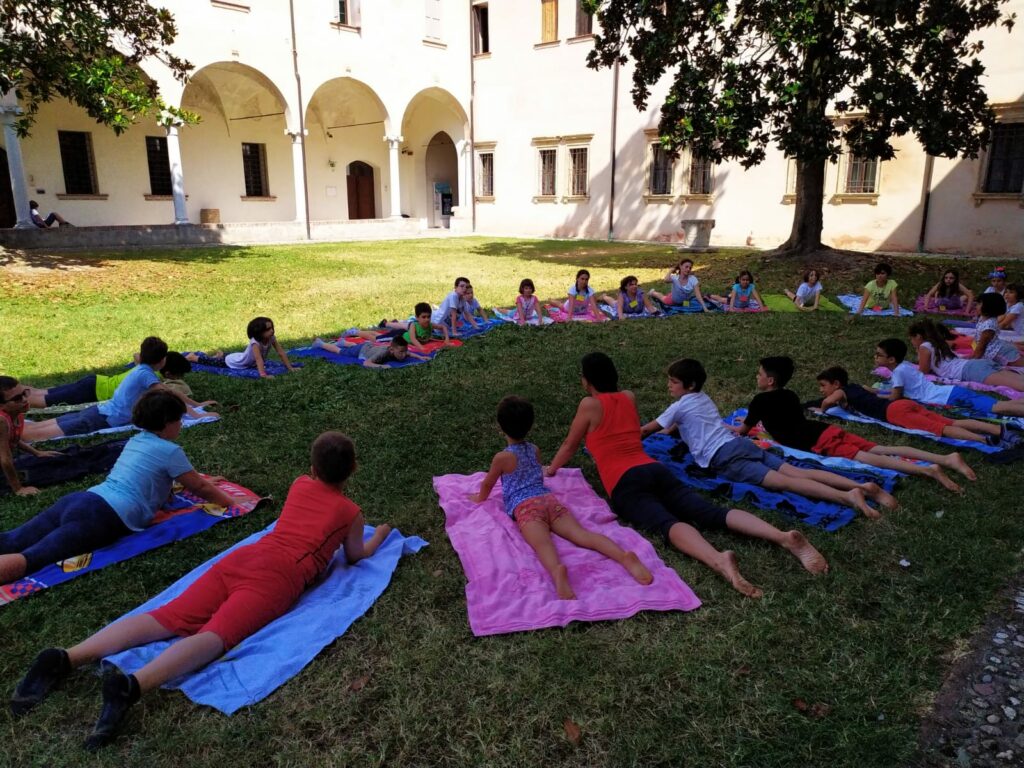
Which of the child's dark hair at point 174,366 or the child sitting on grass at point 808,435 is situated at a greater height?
the child's dark hair at point 174,366

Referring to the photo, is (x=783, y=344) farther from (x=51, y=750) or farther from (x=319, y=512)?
(x=51, y=750)

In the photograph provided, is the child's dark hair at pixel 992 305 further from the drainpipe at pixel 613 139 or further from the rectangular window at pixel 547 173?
the rectangular window at pixel 547 173

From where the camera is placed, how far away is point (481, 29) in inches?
1014

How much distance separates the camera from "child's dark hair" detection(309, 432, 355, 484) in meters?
3.35

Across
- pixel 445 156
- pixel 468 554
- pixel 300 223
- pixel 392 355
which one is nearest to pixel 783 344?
pixel 392 355

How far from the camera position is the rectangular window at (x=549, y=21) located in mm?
23391

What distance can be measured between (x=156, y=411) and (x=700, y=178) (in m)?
20.4

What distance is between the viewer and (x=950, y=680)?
276 centimetres

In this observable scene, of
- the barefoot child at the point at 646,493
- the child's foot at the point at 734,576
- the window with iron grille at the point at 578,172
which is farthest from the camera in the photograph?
the window with iron grille at the point at 578,172

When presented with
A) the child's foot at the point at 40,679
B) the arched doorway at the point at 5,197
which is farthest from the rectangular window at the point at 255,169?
the child's foot at the point at 40,679

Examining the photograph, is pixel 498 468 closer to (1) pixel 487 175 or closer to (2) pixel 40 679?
(2) pixel 40 679

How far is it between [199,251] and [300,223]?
4673 mm

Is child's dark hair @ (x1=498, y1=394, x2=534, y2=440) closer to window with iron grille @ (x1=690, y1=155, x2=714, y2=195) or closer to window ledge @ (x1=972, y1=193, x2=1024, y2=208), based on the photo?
window ledge @ (x1=972, y1=193, x2=1024, y2=208)

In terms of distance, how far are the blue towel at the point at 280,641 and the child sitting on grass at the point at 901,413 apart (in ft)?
12.9
